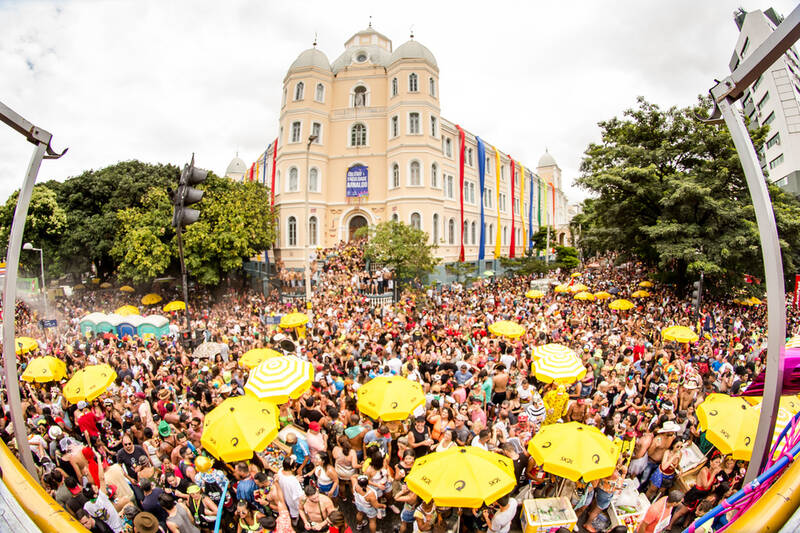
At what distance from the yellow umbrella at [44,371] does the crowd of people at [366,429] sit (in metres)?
0.51

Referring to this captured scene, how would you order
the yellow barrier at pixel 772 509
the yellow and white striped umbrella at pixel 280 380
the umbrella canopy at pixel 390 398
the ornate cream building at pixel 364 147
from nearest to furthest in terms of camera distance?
the yellow barrier at pixel 772 509
the umbrella canopy at pixel 390 398
the yellow and white striped umbrella at pixel 280 380
the ornate cream building at pixel 364 147

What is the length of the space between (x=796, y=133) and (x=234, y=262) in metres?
39.1

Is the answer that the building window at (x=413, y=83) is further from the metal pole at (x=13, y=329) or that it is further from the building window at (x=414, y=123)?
the metal pole at (x=13, y=329)

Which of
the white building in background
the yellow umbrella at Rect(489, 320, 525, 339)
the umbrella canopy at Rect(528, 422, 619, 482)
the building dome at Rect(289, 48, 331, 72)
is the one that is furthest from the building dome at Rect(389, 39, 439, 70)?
the umbrella canopy at Rect(528, 422, 619, 482)

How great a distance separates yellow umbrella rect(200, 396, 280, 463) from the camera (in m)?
5.32

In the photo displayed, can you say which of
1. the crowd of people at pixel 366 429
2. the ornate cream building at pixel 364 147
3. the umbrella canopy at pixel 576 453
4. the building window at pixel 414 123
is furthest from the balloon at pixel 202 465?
the building window at pixel 414 123

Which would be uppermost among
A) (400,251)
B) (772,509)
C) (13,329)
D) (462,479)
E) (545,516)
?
(400,251)

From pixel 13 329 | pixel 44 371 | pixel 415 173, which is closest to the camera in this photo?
pixel 13 329

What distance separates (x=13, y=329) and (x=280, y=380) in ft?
13.3

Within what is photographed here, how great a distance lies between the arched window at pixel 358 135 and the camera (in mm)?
31000

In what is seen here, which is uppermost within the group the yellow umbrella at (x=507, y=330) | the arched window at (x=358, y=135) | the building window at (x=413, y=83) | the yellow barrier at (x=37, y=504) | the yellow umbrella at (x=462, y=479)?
the building window at (x=413, y=83)

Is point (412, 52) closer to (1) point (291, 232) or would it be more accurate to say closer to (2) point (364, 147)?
(2) point (364, 147)

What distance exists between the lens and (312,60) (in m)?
29.9

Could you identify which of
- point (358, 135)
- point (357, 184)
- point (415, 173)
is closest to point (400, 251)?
point (415, 173)
